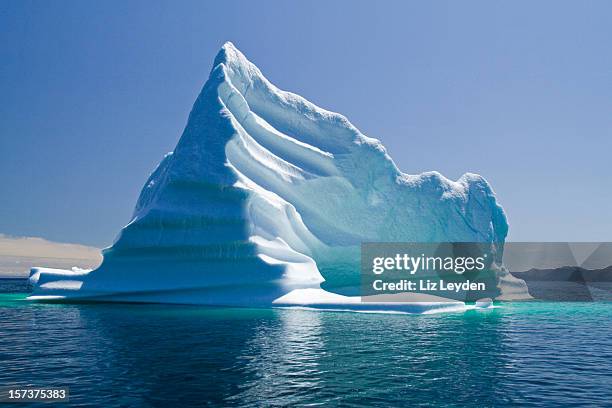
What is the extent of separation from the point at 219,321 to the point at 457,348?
924 cm

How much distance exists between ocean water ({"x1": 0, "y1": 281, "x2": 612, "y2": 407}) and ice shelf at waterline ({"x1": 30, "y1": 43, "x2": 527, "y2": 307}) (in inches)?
278

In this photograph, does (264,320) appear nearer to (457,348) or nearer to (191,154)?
(457,348)

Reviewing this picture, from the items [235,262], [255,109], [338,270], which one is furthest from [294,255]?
[255,109]

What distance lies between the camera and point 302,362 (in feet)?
35.2

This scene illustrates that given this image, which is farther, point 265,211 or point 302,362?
point 265,211

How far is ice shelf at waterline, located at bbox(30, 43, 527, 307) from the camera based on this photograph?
25.4 m

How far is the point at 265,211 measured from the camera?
93.8 feet

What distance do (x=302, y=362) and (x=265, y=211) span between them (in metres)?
18.3

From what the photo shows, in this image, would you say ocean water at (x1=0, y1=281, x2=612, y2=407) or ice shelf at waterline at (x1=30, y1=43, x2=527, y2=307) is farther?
ice shelf at waterline at (x1=30, y1=43, x2=527, y2=307)

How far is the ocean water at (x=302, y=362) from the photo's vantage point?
8.13 m

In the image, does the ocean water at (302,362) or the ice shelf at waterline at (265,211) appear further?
the ice shelf at waterline at (265,211)

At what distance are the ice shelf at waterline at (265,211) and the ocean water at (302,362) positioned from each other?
7050 mm

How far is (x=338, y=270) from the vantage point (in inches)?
1315

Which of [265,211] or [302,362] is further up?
[265,211]
